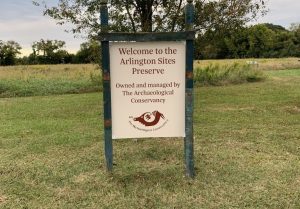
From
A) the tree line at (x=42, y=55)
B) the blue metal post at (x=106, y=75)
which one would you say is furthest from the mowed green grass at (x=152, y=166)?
the tree line at (x=42, y=55)

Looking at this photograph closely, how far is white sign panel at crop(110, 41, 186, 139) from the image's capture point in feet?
16.0

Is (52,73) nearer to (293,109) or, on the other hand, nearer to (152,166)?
(293,109)

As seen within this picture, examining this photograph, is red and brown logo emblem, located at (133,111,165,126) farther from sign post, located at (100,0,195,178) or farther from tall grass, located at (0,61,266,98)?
tall grass, located at (0,61,266,98)

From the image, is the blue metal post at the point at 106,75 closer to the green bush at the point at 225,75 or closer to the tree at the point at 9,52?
the green bush at the point at 225,75

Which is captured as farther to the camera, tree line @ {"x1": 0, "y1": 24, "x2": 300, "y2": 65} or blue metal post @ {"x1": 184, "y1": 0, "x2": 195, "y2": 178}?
tree line @ {"x1": 0, "y1": 24, "x2": 300, "y2": 65}

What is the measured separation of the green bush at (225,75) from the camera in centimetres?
1846

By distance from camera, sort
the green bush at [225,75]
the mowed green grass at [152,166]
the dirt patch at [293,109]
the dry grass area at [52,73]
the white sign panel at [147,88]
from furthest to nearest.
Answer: the dry grass area at [52,73]
the green bush at [225,75]
the dirt patch at [293,109]
the white sign panel at [147,88]
the mowed green grass at [152,166]

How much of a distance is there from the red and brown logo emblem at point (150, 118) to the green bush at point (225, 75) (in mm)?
13214

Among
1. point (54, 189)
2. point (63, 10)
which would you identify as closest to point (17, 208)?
point (54, 189)

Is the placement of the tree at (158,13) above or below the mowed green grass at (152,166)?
above

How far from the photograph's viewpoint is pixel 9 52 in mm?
65438

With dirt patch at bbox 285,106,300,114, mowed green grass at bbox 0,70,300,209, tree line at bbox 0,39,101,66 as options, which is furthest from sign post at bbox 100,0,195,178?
tree line at bbox 0,39,101,66

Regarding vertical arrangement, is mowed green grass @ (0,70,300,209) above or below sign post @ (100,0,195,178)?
below

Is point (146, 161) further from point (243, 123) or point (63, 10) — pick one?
point (63, 10)
